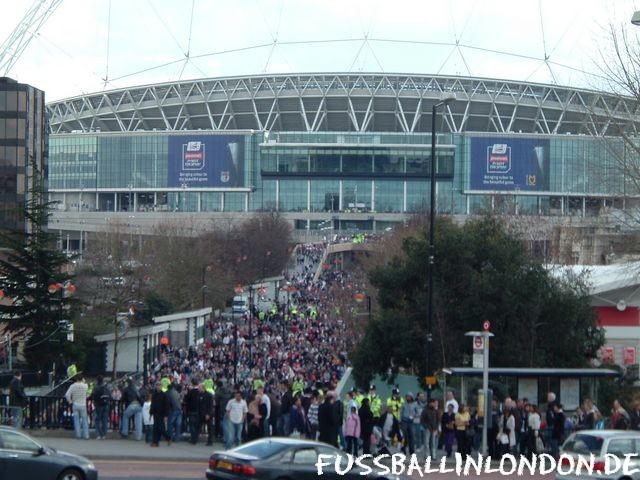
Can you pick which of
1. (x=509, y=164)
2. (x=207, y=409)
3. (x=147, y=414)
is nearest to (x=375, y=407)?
(x=207, y=409)

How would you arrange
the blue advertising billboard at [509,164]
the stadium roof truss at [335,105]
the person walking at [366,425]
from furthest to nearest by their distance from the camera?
the stadium roof truss at [335,105]
the blue advertising billboard at [509,164]
the person walking at [366,425]

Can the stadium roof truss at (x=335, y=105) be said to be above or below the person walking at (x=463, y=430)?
above

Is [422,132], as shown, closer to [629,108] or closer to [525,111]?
[525,111]

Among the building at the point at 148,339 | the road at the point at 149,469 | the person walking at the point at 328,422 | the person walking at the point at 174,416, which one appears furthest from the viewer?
the building at the point at 148,339

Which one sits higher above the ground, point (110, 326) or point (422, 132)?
point (422, 132)

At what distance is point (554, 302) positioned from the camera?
1357 inches

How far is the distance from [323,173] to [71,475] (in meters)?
143

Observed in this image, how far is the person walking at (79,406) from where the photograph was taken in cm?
2458

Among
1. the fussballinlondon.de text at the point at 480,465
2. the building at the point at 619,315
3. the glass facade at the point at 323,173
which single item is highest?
the glass facade at the point at 323,173

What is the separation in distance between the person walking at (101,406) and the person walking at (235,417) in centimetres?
262

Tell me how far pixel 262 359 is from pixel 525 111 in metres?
121

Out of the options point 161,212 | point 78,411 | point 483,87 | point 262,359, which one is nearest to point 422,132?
point 483,87

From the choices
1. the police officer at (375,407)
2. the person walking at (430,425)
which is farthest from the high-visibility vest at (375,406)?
the person walking at (430,425)

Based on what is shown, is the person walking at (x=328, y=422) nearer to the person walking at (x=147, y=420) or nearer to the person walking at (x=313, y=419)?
the person walking at (x=313, y=419)
